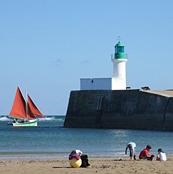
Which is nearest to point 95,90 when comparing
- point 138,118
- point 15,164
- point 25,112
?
point 138,118

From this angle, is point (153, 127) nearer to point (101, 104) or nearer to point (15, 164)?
point (101, 104)

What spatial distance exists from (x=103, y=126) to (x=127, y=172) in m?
48.7

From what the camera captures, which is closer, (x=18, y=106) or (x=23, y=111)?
(x=18, y=106)

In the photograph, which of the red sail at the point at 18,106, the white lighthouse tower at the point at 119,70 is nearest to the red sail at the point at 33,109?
the red sail at the point at 18,106

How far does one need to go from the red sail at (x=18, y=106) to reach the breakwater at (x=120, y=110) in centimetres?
657

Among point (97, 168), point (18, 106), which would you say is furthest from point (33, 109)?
point (97, 168)

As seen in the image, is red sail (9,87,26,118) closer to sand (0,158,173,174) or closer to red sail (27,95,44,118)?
red sail (27,95,44,118)

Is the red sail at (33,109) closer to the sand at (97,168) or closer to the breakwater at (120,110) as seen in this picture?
the breakwater at (120,110)

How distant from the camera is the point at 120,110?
66.2 m

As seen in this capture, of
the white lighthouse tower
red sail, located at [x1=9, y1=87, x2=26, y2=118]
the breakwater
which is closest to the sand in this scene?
the breakwater

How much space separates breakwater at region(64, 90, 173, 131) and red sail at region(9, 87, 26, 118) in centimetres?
657

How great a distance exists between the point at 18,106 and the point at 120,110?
47.7 ft

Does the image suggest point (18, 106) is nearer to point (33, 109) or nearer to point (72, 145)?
point (33, 109)

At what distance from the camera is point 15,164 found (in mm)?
22594
